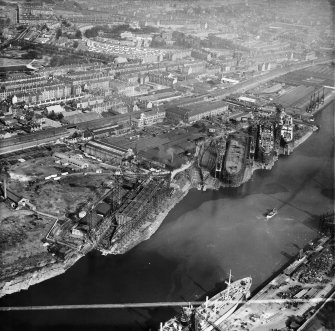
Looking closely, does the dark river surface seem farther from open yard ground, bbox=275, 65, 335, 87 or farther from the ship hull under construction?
open yard ground, bbox=275, 65, 335, 87

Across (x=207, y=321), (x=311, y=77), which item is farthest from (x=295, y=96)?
(x=207, y=321)

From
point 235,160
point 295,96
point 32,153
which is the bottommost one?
point 295,96

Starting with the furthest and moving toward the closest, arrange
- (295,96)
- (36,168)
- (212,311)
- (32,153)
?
(295,96) < (32,153) < (36,168) < (212,311)

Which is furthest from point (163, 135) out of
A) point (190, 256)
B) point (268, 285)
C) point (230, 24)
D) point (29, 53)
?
point (230, 24)

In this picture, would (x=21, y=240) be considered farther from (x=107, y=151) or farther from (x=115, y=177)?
(x=107, y=151)

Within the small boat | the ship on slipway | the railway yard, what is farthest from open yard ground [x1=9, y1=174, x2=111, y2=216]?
the ship on slipway

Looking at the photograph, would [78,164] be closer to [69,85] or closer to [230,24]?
[69,85]
